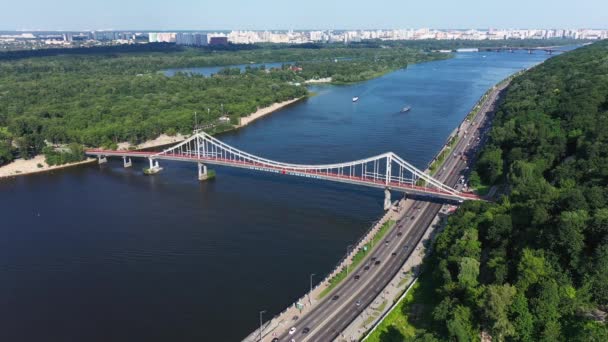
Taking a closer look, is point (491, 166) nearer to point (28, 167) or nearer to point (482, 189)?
point (482, 189)

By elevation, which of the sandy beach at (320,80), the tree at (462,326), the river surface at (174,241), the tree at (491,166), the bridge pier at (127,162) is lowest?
the river surface at (174,241)

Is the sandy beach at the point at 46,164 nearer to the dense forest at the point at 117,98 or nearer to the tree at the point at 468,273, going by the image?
the dense forest at the point at 117,98

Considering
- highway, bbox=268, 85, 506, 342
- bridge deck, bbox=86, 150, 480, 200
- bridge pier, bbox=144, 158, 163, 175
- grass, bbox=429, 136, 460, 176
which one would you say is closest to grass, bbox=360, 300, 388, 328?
highway, bbox=268, 85, 506, 342

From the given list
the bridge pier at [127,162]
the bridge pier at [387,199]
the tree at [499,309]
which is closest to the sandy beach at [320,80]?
the bridge pier at [127,162]

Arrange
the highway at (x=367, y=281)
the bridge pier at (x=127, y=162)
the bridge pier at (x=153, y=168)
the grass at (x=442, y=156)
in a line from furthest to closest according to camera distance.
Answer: the bridge pier at (x=127, y=162) → the bridge pier at (x=153, y=168) → the grass at (x=442, y=156) → the highway at (x=367, y=281)

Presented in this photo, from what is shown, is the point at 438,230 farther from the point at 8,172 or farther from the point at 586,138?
the point at 8,172

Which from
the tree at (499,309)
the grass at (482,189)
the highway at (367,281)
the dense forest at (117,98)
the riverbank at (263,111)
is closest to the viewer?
the tree at (499,309)
